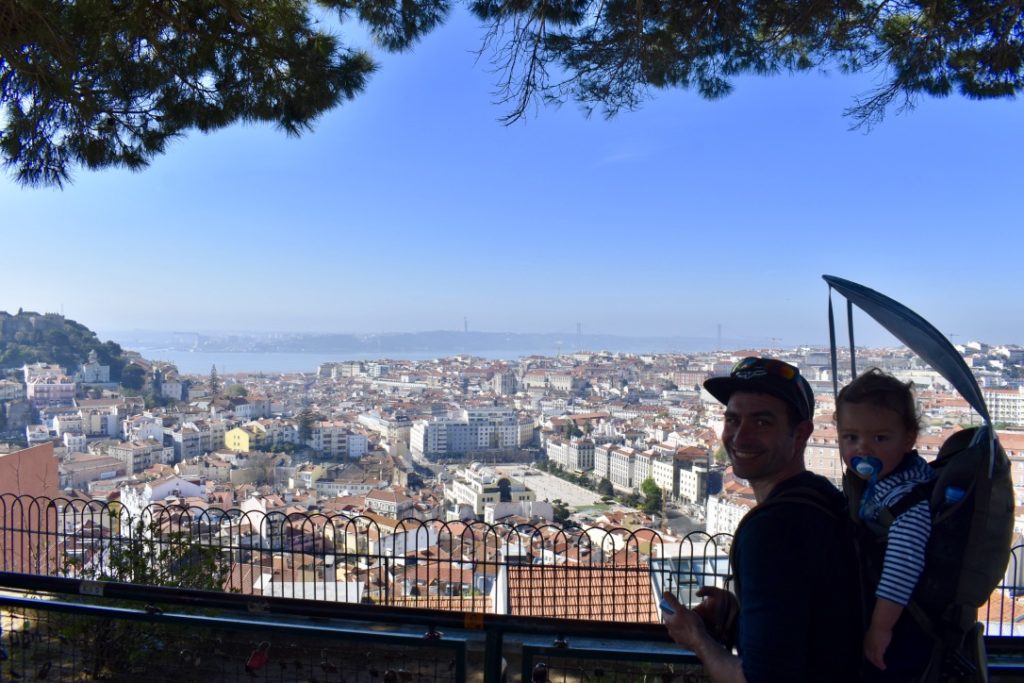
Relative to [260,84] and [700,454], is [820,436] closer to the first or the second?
[260,84]

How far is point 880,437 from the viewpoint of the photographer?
1522 millimetres

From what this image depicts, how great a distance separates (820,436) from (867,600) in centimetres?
298

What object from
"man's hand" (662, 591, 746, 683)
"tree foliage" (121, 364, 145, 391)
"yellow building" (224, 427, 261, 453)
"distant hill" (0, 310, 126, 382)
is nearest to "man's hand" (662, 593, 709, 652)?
"man's hand" (662, 591, 746, 683)

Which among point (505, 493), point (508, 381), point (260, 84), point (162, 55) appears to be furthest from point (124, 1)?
point (508, 381)

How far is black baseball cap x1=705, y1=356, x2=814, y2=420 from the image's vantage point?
4.52ft

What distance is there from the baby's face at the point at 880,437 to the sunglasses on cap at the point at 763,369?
26 cm

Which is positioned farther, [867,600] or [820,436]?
[820,436]

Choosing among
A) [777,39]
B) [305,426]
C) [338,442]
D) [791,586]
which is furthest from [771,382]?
[305,426]

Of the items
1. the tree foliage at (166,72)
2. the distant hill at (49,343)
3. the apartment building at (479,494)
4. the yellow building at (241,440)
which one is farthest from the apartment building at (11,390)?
the tree foliage at (166,72)

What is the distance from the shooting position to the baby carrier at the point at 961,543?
122 cm

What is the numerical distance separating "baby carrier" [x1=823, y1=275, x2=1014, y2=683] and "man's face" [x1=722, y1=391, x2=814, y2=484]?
223 millimetres

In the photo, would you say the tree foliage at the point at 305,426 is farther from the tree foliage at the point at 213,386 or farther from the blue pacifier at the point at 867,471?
the blue pacifier at the point at 867,471

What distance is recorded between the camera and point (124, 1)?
4.79 metres

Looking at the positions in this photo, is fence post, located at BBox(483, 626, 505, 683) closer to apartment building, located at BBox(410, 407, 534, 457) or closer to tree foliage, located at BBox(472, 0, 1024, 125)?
tree foliage, located at BBox(472, 0, 1024, 125)
